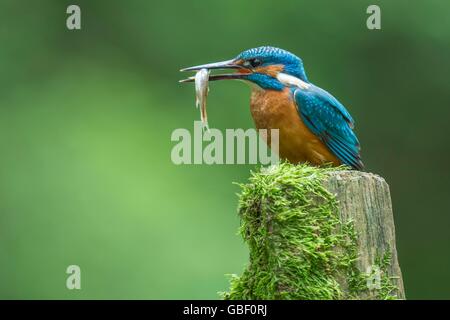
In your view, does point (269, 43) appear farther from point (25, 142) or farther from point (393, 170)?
point (25, 142)

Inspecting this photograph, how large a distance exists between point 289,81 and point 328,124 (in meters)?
0.38

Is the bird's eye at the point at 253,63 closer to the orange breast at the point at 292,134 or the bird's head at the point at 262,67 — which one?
the bird's head at the point at 262,67

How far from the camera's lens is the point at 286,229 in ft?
11.6

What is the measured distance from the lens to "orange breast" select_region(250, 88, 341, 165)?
16.1 feet

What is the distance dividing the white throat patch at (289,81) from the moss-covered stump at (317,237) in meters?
1.48

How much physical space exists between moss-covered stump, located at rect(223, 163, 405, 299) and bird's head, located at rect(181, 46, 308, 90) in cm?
151

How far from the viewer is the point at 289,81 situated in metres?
5.14

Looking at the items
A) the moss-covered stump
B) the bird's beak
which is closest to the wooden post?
the moss-covered stump

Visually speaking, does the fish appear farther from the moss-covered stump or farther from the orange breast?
the moss-covered stump

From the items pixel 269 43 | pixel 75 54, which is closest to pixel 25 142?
pixel 75 54

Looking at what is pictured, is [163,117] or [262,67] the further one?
[163,117]

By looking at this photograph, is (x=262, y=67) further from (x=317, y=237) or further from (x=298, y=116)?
(x=317, y=237)

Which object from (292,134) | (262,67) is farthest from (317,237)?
(262,67)

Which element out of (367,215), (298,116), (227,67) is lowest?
(367,215)
